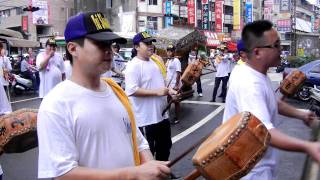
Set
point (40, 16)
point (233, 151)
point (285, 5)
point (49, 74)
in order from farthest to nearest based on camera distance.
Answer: point (285, 5) → point (40, 16) → point (49, 74) → point (233, 151)

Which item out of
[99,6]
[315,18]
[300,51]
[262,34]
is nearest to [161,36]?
[262,34]

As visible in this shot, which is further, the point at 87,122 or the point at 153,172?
the point at 87,122

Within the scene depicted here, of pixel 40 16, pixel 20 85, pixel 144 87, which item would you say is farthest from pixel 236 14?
pixel 144 87

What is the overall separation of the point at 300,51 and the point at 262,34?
160ft

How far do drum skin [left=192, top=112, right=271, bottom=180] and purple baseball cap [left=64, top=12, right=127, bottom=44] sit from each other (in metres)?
0.70

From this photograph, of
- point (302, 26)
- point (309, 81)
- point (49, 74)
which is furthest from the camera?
point (302, 26)

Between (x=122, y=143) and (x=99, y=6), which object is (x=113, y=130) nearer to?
(x=122, y=143)

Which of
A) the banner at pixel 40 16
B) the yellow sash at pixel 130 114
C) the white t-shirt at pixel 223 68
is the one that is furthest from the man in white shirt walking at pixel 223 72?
the banner at pixel 40 16

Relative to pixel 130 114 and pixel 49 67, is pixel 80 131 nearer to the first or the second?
pixel 130 114

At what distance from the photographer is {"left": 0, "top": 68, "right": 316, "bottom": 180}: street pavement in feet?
19.9

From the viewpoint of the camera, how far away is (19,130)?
274cm

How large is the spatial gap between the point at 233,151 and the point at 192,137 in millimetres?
6653

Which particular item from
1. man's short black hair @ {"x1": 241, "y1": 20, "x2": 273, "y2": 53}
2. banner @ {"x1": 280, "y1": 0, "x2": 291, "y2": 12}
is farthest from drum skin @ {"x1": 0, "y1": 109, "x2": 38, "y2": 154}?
banner @ {"x1": 280, "y1": 0, "x2": 291, "y2": 12}

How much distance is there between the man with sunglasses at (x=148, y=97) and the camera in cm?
509
